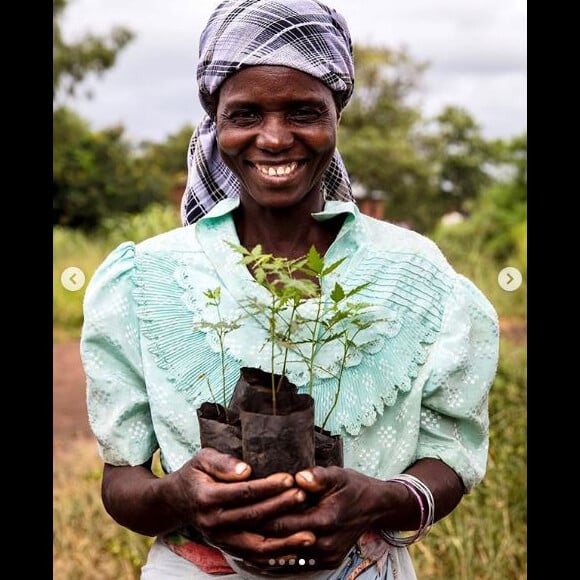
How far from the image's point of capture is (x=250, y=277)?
6.51 ft

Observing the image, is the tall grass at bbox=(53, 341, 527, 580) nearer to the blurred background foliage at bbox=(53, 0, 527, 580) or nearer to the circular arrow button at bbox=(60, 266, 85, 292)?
the blurred background foliage at bbox=(53, 0, 527, 580)

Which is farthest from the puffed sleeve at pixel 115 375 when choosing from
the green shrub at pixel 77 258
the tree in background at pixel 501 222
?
the tree in background at pixel 501 222

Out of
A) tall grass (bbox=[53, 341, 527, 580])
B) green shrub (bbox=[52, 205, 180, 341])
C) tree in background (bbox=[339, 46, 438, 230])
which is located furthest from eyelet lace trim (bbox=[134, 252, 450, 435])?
tree in background (bbox=[339, 46, 438, 230])

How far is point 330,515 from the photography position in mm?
1629

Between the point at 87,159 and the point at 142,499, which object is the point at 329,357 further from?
the point at 87,159

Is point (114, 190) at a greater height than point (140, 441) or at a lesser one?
greater

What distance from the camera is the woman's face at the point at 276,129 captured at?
1.86m

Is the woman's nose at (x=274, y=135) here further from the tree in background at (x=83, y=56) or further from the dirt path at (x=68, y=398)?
the tree in background at (x=83, y=56)

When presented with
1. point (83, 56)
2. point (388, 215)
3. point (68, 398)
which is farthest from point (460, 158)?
point (68, 398)

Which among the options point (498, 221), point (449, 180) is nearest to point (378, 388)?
point (498, 221)

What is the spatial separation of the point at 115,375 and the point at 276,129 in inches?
23.3

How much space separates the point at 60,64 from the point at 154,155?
9196 mm

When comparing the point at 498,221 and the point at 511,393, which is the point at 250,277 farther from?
the point at 498,221

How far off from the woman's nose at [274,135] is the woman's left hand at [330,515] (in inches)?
24.5
